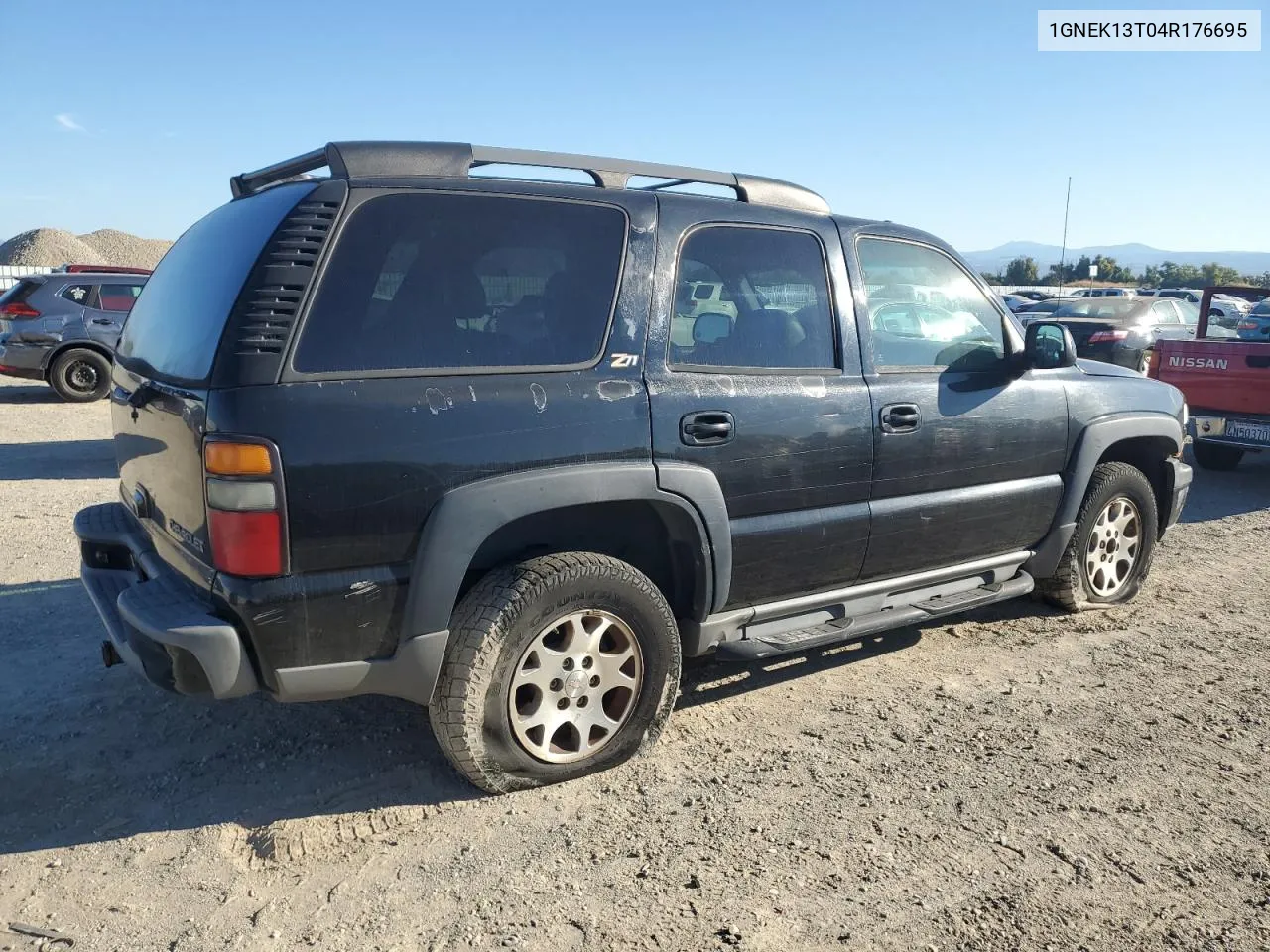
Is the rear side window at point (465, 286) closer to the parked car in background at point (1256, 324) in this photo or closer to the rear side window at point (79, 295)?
the parked car in background at point (1256, 324)

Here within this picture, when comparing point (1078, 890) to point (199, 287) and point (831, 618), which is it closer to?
point (831, 618)

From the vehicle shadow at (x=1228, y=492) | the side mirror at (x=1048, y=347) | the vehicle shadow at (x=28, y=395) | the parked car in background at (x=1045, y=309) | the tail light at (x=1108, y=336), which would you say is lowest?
the vehicle shadow at (x=1228, y=492)

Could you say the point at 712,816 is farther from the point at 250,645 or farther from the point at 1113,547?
the point at 1113,547

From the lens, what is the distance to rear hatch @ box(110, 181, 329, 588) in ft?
9.15

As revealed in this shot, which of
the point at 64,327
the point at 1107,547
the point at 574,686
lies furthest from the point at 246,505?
the point at 64,327

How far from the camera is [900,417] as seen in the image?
154 inches

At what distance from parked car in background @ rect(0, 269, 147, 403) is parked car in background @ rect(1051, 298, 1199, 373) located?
481 inches

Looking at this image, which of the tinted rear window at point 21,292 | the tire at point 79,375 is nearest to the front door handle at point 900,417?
the tire at point 79,375

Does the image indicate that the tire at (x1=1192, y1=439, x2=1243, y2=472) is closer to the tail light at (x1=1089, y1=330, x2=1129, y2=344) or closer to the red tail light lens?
the tail light at (x1=1089, y1=330, x2=1129, y2=344)

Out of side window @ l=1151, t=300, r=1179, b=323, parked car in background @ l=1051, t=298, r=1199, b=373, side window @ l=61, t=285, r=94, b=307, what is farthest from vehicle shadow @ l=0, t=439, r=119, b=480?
side window @ l=1151, t=300, r=1179, b=323

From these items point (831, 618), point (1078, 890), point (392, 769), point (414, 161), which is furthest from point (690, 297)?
point (1078, 890)

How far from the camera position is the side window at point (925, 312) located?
13.2 ft

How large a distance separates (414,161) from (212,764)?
2141 millimetres

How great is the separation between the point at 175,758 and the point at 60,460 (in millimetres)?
6861
